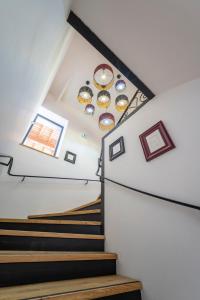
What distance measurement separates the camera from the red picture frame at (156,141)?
1.46 m

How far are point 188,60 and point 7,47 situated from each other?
1544 mm

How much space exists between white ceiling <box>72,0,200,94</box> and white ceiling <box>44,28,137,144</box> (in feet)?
8.06

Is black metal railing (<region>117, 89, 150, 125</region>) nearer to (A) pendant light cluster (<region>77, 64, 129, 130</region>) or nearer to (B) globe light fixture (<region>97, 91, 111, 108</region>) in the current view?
(A) pendant light cluster (<region>77, 64, 129, 130</region>)

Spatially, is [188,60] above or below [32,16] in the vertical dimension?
below

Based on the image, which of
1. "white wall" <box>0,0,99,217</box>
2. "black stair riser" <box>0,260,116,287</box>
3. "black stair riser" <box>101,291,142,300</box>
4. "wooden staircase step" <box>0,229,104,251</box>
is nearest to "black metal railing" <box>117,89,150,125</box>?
"white wall" <box>0,0,99,217</box>

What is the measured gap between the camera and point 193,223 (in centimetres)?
103

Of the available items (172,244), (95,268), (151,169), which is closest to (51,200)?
(95,268)

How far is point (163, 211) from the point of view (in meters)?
1.25

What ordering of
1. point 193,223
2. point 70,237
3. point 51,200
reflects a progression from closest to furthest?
point 193,223
point 70,237
point 51,200

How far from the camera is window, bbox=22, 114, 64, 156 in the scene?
3.79 metres

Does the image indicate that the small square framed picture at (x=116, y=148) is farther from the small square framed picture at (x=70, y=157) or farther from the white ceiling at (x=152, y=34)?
the small square framed picture at (x=70, y=157)

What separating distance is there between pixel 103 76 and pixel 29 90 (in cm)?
115

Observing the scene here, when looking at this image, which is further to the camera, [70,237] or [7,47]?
[70,237]

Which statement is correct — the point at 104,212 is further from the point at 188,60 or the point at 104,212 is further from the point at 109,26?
the point at 109,26
